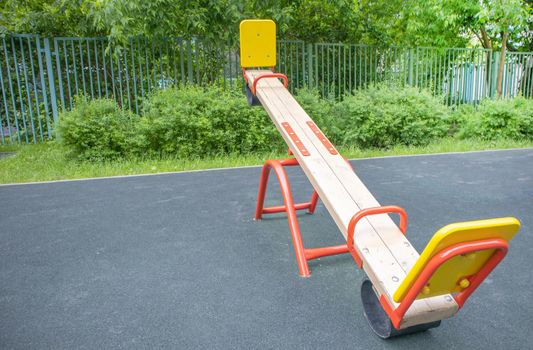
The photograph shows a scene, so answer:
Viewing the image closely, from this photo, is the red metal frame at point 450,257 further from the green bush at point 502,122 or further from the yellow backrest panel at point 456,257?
the green bush at point 502,122

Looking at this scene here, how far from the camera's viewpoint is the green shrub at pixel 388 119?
25.4 ft

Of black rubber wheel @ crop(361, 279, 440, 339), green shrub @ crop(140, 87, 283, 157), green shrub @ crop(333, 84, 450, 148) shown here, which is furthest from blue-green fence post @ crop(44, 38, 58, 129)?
black rubber wheel @ crop(361, 279, 440, 339)

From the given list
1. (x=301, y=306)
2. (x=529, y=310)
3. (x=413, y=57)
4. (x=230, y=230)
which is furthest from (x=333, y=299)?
(x=413, y=57)

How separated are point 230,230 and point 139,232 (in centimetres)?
84

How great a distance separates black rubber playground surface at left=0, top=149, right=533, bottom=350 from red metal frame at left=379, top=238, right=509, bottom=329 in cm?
39

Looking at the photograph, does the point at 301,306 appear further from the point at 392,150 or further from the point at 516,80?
the point at 516,80

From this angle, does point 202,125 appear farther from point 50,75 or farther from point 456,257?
point 456,257

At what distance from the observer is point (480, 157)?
6.84 meters

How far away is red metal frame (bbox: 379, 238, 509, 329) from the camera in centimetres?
163

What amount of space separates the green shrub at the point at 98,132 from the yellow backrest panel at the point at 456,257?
575 cm

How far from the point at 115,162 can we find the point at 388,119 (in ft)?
16.1

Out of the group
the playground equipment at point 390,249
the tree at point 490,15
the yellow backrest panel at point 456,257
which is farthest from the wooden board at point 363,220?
the tree at point 490,15

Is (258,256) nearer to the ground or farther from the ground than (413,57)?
nearer to the ground

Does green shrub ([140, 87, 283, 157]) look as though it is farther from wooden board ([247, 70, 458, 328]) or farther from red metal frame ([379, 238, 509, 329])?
red metal frame ([379, 238, 509, 329])
